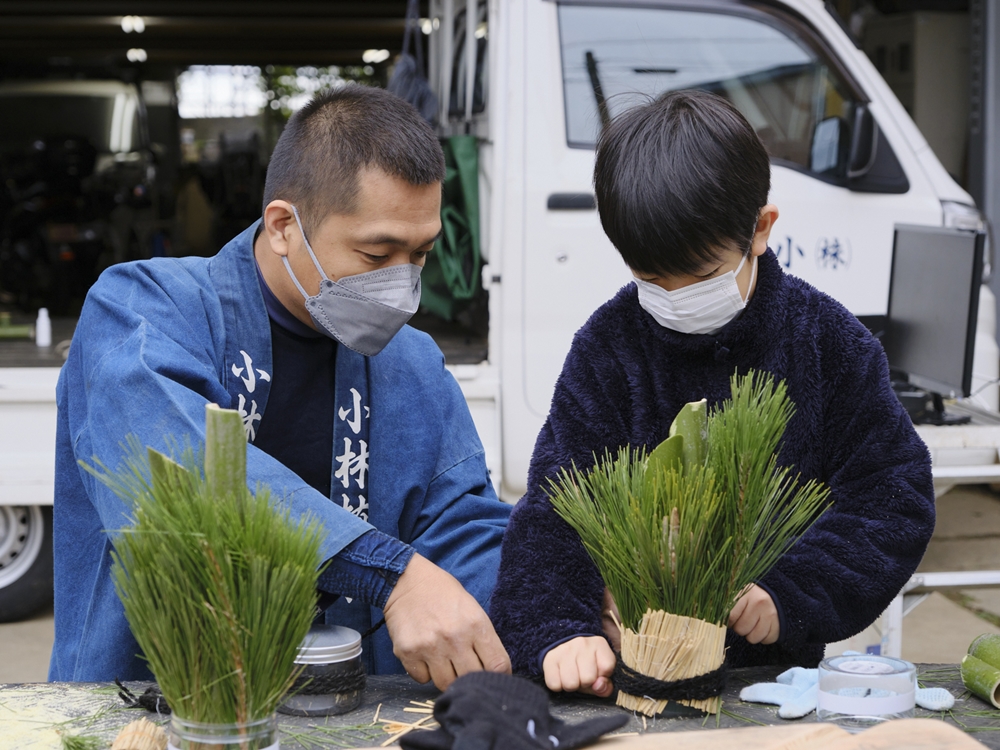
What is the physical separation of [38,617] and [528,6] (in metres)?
3.00

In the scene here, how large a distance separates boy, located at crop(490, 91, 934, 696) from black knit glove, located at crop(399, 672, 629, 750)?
205 mm

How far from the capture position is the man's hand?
1.33 m

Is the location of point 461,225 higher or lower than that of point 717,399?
higher

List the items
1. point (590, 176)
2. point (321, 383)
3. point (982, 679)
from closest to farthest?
point (982, 679) → point (321, 383) → point (590, 176)

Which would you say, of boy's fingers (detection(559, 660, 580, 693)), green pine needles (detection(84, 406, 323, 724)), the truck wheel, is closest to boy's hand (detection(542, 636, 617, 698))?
boy's fingers (detection(559, 660, 580, 693))

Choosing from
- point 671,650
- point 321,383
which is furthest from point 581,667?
point 321,383

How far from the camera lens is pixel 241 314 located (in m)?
1.72

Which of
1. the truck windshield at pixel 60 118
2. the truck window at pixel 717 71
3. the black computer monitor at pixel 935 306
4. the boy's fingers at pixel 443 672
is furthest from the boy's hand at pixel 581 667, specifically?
the truck windshield at pixel 60 118

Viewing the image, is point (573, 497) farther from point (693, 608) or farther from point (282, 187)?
point (282, 187)

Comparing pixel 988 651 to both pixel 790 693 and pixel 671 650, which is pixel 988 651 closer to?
pixel 790 693

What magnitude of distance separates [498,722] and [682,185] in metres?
0.69

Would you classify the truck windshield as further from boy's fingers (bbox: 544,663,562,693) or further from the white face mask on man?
boy's fingers (bbox: 544,663,562,693)

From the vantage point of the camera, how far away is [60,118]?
31.7ft

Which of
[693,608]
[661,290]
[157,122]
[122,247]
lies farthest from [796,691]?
[157,122]
